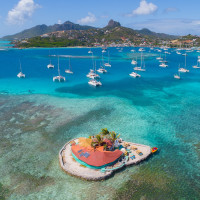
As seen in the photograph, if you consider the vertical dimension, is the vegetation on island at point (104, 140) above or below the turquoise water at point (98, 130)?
above

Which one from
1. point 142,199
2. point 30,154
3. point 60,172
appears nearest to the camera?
point 142,199

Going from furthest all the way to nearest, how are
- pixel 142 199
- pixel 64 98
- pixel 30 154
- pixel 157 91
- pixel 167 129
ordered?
pixel 157 91 < pixel 64 98 < pixel 167 129 < pixel 30 154 < pixel 142 199

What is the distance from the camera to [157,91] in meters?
72.8

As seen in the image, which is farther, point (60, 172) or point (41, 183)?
point (60, 172)

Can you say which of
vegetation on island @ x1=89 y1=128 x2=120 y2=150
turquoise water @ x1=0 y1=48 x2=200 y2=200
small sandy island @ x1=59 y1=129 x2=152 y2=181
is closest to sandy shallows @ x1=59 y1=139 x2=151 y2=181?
small sandy island @ x1=59 y1=129 x2=152 y2=181

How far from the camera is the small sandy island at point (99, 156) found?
28531 millimetres

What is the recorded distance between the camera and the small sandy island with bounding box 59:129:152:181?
2853cm

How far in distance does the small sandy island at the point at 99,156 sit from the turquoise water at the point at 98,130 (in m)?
1.17

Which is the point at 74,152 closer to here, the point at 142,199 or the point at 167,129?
the point at 142,199

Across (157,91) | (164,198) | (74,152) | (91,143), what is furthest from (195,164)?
(157,91)

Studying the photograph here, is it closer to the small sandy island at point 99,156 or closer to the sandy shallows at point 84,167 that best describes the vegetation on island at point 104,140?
the small sandy island at point 99,156

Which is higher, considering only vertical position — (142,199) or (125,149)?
(125,149)

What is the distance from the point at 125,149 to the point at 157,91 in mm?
45335

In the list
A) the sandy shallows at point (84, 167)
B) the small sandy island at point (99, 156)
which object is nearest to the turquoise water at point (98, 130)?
the sandy shallows at point (84, 167)
